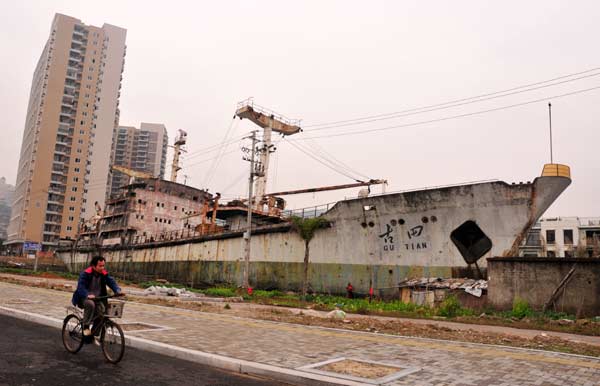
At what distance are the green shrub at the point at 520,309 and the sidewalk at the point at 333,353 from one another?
8383 mm

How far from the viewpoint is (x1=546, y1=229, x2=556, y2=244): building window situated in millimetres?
57000

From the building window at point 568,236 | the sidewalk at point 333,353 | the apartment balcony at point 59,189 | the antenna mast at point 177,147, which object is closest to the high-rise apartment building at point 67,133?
the apartment balcony at point 59,189

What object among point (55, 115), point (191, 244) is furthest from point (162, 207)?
point (55, 115)

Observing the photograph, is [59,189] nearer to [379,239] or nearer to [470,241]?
[379,239]

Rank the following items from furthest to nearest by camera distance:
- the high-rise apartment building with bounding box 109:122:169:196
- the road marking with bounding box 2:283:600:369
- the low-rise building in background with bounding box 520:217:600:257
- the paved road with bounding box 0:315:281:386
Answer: the high-rise apartment building with bounding box 109:122:169:196 → the low-rise building in background with bounding box 520:217:600:257 → the road marking with bounding box 2:283:600:369 → the paved road with bounding box 0:315:281:386

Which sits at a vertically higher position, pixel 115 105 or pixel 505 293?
pixel 115 105

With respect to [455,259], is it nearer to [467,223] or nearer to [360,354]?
[467,223]

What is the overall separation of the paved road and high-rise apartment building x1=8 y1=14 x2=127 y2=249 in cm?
8772

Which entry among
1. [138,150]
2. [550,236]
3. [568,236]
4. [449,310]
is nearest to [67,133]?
[138,150]

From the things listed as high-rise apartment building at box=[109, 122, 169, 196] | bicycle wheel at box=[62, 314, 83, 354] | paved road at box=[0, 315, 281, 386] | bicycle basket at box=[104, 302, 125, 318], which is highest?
high-rise apartment building at box=[109, 122, 169, 196]

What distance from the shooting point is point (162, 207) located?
169ft

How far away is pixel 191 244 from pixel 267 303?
20.8 m

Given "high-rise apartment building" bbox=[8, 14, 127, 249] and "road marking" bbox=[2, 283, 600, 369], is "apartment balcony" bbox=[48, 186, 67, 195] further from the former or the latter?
"road marking" bbox=[2, 283, 600, 369]

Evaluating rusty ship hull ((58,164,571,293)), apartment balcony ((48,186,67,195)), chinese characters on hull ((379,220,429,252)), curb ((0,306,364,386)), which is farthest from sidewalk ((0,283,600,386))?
apartment balcony ((48,186,67,195))
